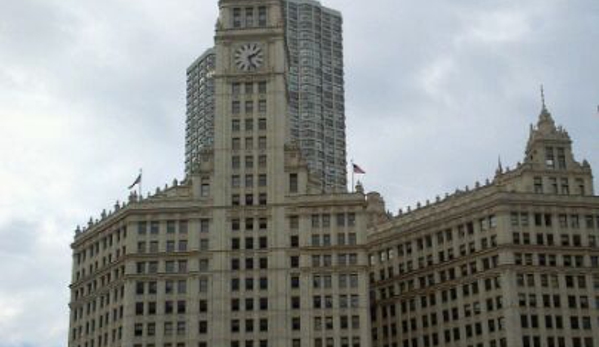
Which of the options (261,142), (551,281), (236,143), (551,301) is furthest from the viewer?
(236,143)

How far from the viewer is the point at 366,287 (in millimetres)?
188125

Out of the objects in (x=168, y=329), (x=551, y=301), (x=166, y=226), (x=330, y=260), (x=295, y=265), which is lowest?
(x=168, y=329)

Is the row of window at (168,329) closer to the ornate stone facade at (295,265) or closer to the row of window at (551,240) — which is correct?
the ornate stone facade at (295,265)

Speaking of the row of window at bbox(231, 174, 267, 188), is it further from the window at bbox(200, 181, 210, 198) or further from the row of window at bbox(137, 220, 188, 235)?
the row of window at bbox(137, 220, 188, 235)

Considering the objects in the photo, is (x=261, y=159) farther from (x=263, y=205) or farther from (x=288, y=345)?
(x=288, y=345)

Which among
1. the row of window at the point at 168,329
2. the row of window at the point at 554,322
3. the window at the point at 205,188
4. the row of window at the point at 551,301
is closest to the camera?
the row of window at the point at 554,322

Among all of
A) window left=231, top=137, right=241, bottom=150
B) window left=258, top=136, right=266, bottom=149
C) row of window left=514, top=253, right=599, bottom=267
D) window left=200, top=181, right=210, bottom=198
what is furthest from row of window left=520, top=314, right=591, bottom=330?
window left=200, top=181, right=210, bottom=198

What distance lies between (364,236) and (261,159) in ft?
77.6

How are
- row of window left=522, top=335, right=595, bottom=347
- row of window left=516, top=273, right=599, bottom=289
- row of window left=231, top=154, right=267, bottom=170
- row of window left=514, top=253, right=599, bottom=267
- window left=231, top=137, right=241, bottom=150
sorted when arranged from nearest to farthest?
1. row of window left=522, top=335, right=595, bottom=347
2. row of window left=516, top=273, right=599, bottom=289
3. row of window left=514, top=253, right=599, bottom=267
4. row of window left=231, top=154, right=267, bottom=170
5. window left=231, top=137, right=241, bottom=150

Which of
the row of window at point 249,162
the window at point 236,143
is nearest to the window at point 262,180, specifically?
the row of window at point 249,162

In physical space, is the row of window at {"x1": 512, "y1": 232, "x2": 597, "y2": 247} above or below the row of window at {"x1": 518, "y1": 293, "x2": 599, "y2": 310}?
above

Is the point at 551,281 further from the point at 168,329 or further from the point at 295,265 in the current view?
the point at 168,329

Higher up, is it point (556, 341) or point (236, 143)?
point (236, 143)

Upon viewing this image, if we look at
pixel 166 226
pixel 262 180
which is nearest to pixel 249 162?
pixel 262 180
